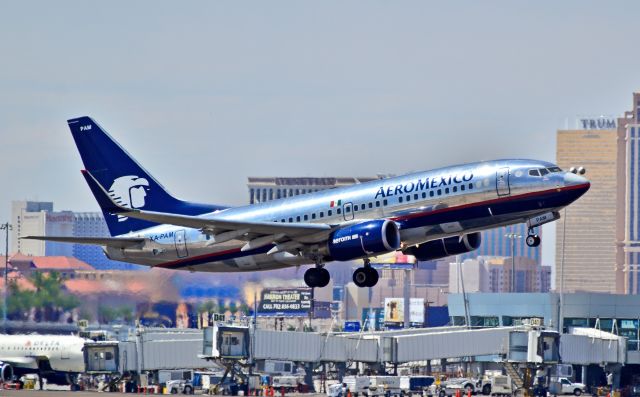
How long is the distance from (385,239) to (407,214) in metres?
2.00

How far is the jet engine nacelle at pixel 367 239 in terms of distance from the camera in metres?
83.4

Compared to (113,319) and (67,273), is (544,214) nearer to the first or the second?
(113,319)

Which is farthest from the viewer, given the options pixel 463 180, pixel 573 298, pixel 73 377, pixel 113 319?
pixel 573 298

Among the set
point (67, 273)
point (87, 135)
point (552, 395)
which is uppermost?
point (87, 135)

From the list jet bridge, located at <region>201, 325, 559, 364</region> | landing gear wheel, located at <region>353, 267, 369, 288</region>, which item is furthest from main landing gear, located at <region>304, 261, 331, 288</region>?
jet bridge, located at <region>201, 325, 559, 364</region>

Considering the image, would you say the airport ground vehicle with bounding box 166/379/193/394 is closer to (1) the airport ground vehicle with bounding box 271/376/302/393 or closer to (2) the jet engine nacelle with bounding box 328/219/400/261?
(1) the airport ground vehicle with bounding box 271/376/302/393

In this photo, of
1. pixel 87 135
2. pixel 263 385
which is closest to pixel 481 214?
pixel 87 135

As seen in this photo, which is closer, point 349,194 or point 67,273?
point 349,194

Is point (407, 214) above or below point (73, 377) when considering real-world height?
above

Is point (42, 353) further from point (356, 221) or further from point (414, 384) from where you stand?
point (356, 221)

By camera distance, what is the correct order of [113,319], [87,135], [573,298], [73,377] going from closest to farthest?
[87,135]
[113,319]
[73,377]
[573,298]

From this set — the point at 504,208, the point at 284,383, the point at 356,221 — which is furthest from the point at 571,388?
the point at 504,208

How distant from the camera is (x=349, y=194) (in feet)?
284

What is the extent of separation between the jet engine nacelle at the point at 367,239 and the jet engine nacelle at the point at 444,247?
482 cm
